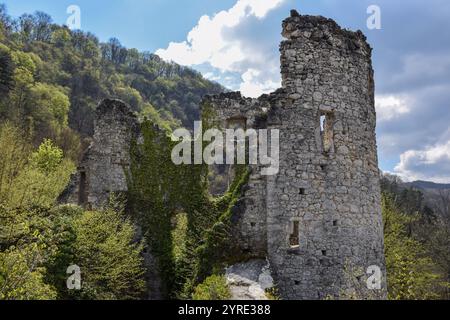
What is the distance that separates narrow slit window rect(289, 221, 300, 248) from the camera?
10781 mm

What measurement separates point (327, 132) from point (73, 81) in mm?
64354

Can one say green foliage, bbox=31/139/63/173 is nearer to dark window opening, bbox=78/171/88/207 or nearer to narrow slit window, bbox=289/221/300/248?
dark window opening, bbox=78/171/88/207

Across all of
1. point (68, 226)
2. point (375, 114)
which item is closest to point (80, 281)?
point (68, 226)

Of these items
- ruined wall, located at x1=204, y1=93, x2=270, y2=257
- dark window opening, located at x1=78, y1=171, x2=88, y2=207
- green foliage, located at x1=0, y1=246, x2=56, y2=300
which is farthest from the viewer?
dark window opening, located at x1=78, y1=171, x2=88, y2=207

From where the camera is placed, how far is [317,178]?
1093 centimetres

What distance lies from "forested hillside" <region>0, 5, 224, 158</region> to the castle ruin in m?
28.3

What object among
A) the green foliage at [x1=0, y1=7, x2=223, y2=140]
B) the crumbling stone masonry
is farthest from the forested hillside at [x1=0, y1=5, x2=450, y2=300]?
the green foliage at [x1=0, y1=7, x2=223, y2=140]

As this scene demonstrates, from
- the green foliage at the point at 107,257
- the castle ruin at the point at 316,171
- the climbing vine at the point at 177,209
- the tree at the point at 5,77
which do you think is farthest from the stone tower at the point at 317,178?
the tree at the point at 5,77

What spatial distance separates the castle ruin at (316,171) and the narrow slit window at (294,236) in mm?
37

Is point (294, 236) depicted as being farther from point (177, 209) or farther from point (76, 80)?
point (76, 80)

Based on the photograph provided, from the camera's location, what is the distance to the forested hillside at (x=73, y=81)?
46.0 meters

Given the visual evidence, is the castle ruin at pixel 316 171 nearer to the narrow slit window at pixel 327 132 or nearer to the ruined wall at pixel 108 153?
the narrow slit window at pixel 327 132

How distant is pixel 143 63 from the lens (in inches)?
4001

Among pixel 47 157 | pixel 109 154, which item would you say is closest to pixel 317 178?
pixel 109 154
